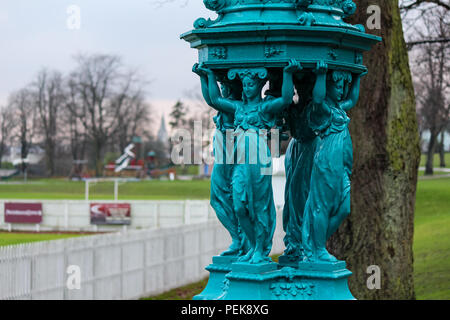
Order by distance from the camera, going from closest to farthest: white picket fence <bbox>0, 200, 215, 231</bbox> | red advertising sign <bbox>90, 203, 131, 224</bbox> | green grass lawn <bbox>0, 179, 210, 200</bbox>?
1. white picket fence <bbox>0, 200, 215, 231</bbox>
2. red advertising sign <bbox>90, 203, 131, 224</bbox>
3. green grass lawn <bbox>0, 179, 210, 200</bbox>

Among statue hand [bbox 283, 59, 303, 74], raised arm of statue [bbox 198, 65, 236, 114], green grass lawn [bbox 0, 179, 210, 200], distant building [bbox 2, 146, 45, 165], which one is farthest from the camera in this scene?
distant building [bbox 2, 146, 45, 165]

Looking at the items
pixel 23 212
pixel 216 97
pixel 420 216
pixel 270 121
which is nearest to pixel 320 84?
pixel 270 121

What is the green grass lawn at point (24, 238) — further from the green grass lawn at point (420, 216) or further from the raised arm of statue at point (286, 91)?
the raised arm of statue at point (286, 91)

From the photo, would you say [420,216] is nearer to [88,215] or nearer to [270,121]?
[88,215]

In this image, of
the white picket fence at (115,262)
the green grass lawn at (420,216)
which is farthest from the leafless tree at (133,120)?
the white picket fence at (115,262)

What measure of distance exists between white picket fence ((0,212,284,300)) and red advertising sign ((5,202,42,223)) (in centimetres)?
1943

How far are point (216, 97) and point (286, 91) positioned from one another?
0.50 meters

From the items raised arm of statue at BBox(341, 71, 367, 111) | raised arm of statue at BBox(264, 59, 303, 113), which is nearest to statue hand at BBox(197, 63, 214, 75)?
raised arm of statue at BBox(264, 59, 303, 113)

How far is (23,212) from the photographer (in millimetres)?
40875

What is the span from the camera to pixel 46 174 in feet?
257

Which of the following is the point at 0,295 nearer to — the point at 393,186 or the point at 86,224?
the point at 393,186

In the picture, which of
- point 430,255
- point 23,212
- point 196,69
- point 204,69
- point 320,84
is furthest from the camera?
point 23,212

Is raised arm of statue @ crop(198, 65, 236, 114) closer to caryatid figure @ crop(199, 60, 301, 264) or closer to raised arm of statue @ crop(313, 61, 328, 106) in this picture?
caryatid figure @ crop(199, 60, 301, 264)

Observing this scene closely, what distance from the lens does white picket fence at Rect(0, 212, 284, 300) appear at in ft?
47.6
